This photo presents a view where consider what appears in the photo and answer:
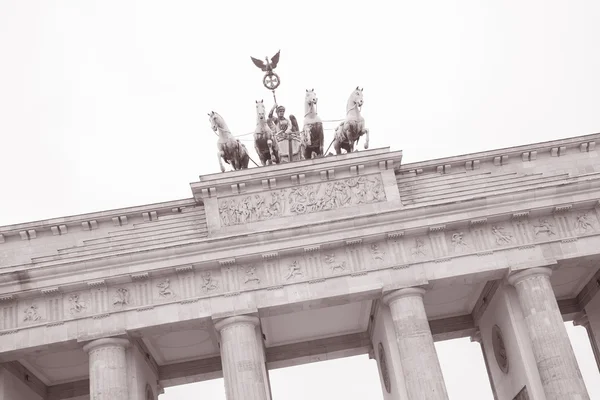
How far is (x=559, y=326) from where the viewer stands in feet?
70.2

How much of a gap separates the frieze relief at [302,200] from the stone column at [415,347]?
3.42 m

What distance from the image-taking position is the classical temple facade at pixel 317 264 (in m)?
21.5

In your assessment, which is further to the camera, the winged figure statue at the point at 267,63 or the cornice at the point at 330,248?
the winged figure statue at the point at 267,63

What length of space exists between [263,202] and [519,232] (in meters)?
8.09

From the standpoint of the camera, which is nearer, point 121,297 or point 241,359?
point 241,359

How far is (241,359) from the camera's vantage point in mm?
21109

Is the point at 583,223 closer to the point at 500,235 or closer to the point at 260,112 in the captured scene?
the point at 500,235

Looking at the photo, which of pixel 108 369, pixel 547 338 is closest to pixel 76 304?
pixel 108 369

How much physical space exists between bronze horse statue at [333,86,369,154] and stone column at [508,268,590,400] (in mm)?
7034

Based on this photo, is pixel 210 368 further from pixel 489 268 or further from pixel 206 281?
pixel 489 268

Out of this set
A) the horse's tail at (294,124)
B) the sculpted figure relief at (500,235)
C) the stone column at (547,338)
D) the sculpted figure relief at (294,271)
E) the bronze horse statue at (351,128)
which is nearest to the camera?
the stone column at (547,338)

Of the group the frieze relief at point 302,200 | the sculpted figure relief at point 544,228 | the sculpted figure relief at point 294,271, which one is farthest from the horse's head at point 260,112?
the sculpted figure relief at point 544,228

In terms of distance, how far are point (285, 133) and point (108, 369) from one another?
10031mm

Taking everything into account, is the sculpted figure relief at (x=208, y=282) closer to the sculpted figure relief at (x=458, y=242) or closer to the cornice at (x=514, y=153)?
the cornice at (x=514, y=153)
